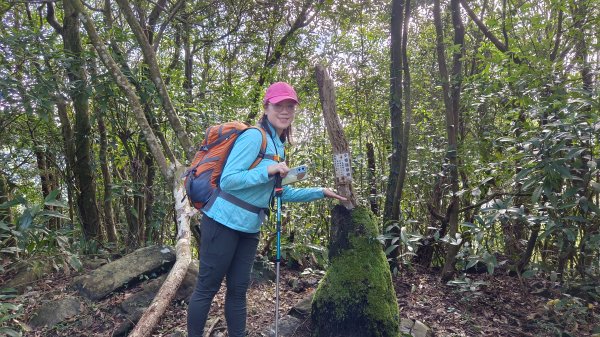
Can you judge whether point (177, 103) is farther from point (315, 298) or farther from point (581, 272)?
point (581, 272)

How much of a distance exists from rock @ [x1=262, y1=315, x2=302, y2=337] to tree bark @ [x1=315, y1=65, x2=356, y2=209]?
1129mm

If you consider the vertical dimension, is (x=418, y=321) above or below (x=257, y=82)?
below

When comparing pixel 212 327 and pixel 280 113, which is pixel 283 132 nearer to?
pixel 280 113

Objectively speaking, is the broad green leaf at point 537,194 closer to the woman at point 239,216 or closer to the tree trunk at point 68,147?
the woman at point 239,216

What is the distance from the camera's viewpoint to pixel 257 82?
8203mm

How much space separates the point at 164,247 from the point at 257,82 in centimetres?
402

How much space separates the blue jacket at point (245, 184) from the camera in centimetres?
270

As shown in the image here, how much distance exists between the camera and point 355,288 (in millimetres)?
3453

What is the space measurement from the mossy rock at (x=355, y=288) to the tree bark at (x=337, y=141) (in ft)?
0.66

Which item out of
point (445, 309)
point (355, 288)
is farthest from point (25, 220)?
point (445, 309)

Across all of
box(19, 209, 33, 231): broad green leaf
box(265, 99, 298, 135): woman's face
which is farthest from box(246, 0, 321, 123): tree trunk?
box(265, 99, 298, 135): woman's face

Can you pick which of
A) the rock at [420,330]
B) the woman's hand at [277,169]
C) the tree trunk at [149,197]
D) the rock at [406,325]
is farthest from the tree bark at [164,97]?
the rock at [420,330]

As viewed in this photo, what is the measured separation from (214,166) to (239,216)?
0.37 metres

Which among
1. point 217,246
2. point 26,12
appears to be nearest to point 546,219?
point 217,246
